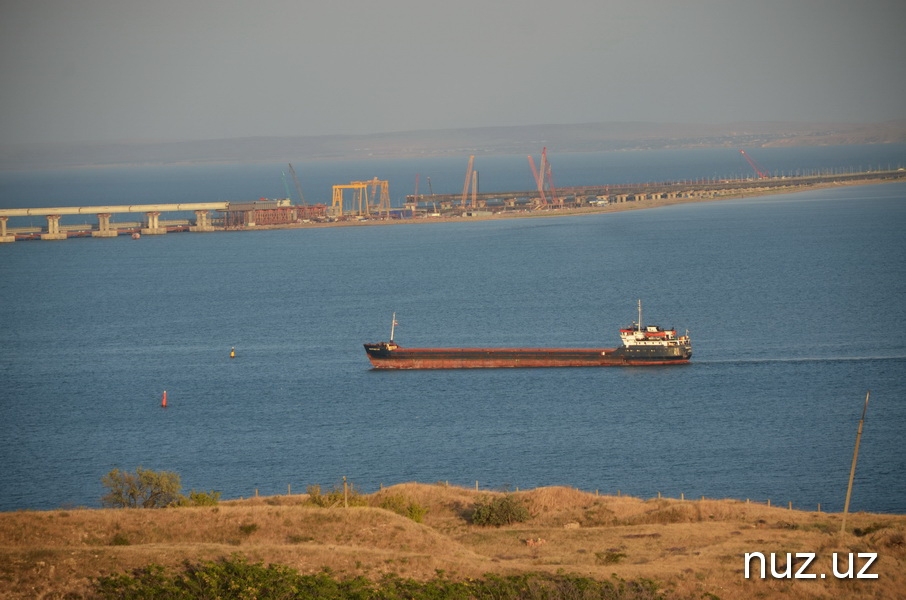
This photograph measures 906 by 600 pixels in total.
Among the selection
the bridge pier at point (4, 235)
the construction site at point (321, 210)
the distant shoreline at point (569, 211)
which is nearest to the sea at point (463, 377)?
the bridge pier at point (4, 235)

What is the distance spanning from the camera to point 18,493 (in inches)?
1657

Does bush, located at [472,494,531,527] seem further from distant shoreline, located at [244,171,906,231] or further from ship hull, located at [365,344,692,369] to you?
distant shoreline, located at [244,171,906,231]

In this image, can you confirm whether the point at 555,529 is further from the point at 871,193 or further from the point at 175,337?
the point at 871,193

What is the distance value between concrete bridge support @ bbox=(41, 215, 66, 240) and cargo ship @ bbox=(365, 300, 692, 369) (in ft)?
286

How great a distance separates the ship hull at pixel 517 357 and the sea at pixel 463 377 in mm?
787

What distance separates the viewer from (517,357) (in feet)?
200

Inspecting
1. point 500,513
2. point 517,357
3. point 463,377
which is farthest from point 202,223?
point 500,513

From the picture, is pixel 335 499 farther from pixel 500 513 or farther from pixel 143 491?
pixel 143 491

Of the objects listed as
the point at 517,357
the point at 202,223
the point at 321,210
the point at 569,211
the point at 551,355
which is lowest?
the point at 517,357

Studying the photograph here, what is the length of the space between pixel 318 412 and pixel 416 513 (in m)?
23.0

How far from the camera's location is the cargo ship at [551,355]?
60.4 meters

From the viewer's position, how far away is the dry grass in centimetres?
2384

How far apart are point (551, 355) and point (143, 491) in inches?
1176

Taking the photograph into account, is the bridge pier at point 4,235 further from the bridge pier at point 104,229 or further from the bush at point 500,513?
the bush at point 500,513
